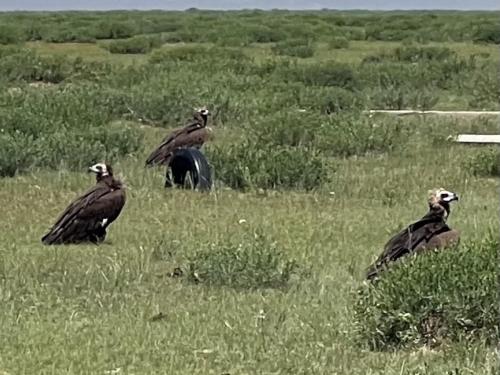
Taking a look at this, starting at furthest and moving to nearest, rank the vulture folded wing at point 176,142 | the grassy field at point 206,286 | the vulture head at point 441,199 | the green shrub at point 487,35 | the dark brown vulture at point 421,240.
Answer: the green shrub at point 487,35 → the vulture folded wing at point 176,142 → the vulture head at point 441,199 → the dark brown vulture at point 421,240 → the grassy field at point 206,286

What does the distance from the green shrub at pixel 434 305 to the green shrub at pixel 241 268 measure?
1515 millimetres

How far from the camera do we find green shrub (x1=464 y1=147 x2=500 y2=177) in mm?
13359

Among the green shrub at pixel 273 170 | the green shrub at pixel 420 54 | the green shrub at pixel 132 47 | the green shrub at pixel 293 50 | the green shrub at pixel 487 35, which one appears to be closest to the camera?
the green shrub at pixel 273 170

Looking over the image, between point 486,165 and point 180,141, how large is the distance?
355cm

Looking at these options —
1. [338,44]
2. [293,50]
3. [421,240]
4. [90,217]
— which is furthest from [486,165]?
[338,44]

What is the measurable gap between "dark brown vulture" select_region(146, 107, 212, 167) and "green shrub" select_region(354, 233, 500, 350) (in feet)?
24.2

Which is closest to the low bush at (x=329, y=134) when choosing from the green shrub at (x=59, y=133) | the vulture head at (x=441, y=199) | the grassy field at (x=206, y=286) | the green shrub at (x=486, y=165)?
the grassy field at (x=206, y=286)

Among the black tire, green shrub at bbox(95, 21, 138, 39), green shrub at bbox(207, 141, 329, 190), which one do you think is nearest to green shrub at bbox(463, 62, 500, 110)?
green shrub at bbox(207, 141, 329, 190)

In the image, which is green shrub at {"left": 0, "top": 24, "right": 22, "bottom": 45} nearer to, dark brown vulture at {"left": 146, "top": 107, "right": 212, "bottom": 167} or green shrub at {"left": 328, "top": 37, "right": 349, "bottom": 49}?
green shrub at {"left": 328, "top": 37, "right": 349, "bottom": 49}

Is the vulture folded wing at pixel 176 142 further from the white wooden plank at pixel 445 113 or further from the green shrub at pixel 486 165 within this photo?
the white wooden plank at pixel 445 113

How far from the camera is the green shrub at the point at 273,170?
12359 millimetres

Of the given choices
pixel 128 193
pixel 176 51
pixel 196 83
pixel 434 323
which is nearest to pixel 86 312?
pixel 434 323

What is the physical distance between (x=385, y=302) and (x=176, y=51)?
29298 millimetres

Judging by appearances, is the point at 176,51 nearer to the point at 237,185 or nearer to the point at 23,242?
the point at 237,185
